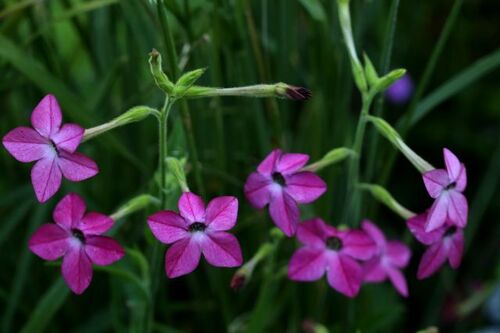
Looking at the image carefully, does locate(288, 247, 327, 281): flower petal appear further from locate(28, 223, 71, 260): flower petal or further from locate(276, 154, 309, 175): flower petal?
locate(28, 223, 71, 260): flower petal

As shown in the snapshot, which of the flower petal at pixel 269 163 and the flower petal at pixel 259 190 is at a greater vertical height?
the flower petal at pixel 269 163

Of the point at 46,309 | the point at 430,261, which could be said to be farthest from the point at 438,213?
the point at 46,309

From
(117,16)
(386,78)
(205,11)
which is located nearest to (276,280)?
(386,78)

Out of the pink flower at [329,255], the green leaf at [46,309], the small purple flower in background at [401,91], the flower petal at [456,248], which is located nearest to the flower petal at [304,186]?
the pink flower at [329,255]

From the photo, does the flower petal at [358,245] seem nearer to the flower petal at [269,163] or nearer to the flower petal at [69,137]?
the flower petal at [269,163]

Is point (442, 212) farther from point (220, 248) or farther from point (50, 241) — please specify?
point (50, 241)

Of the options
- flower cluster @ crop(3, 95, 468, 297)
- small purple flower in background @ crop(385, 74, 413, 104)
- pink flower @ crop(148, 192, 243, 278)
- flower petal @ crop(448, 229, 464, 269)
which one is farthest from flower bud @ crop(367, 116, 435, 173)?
small purple flower in background @ crop(385, 74, 413, 104)

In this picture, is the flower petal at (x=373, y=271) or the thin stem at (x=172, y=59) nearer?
the thin stem at (x=172, y=59)

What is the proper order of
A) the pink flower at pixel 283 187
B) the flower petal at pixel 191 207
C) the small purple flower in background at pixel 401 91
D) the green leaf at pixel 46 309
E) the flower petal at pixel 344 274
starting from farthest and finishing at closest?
the small purple flower in background at pixel 401 91
the green leaf at pixel 46 309
the flower petal at pixel 344 274
the pink flower at pixel 283 187
the flower petal at pixel 191 207
